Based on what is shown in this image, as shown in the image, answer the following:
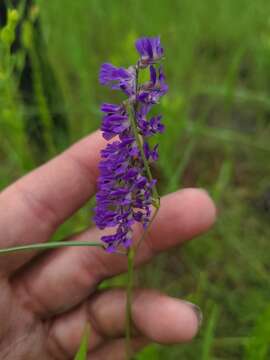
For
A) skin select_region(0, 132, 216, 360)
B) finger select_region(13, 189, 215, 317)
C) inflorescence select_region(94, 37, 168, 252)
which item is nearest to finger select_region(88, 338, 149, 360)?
skin select_region(0, 132, 216, 360)

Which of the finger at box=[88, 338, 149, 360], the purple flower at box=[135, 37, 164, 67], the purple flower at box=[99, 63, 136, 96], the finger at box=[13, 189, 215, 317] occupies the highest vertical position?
the purple flower at box=[135, 37, 164, 67]

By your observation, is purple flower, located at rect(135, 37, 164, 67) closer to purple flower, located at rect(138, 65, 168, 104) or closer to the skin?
purple flower, located at rect(138, 65, 168, 104)

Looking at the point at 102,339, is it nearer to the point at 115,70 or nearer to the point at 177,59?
the point at 115,70

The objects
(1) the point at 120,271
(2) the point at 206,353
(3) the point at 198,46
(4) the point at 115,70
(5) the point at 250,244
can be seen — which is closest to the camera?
(4) the point at 115,70

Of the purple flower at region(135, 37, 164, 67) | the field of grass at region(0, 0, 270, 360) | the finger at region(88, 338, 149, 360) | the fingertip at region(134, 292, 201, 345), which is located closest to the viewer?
the purple flower at region(135, 37, 164, 67)

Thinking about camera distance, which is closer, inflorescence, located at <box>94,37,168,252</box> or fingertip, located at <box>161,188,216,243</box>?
inflorescence, located at <box>94,37,168,252</box>

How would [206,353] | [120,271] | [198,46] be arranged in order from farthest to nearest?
[198,46]
[120,271]
[206,353]

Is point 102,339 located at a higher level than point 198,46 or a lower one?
lower

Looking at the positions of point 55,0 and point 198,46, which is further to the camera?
point 198,46

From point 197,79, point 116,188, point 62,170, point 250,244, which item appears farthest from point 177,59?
point 116,188
